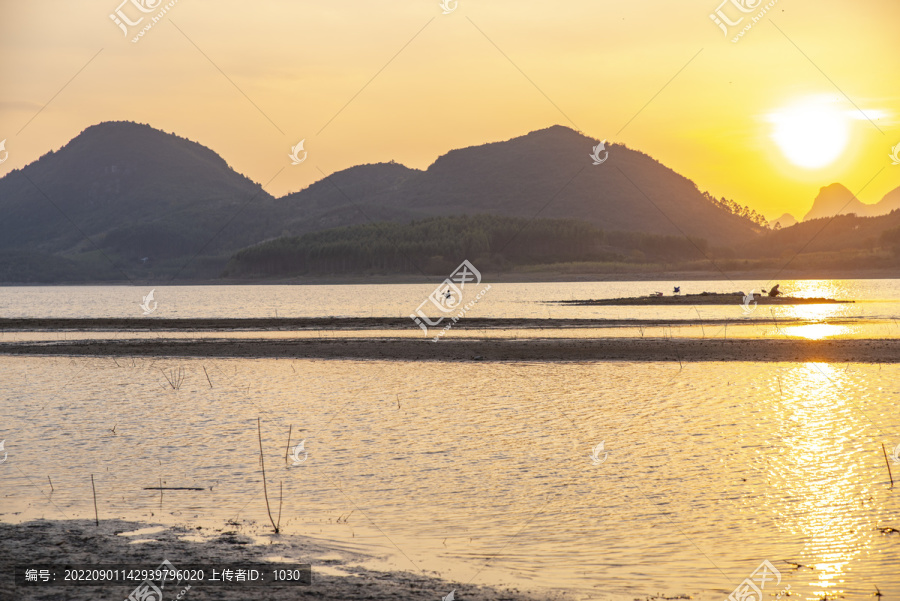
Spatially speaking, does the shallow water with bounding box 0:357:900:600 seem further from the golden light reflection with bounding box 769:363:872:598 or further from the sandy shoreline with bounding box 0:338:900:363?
the sandy shoreline with bounding box 0:338:900:363

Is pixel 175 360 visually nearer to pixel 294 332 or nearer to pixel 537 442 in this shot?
pixel 294 332

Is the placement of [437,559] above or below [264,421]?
below

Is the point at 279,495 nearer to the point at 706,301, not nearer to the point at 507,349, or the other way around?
the point at 507,349

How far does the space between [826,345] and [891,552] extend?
104ft

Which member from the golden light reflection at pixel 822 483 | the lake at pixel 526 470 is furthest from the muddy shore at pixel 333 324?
the golden light reflection at pixel 822 483

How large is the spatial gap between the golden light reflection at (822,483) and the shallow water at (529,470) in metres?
0.05

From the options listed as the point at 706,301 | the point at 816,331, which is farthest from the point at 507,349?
the point at 706,301

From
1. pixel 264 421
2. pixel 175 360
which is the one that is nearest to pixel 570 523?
pixel 264 421

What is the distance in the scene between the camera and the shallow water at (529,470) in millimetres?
11250

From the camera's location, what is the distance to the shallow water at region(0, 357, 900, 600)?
11.2 meters

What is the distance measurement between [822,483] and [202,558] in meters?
10.8

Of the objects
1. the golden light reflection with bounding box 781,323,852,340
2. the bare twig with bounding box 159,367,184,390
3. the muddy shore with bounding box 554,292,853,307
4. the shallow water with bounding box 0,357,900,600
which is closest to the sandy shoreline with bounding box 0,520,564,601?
the shallow water with bounding box 0,357,900,600

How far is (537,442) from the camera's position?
19.1 meters

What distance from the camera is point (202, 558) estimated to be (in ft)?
35.1
